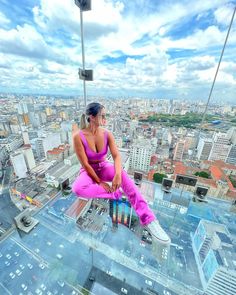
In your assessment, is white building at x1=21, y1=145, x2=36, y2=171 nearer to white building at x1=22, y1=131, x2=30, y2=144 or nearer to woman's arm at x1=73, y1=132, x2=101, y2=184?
white building at x1=22, y1=131, x2=30, y2=144

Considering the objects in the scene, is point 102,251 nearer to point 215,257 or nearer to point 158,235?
point 158,235

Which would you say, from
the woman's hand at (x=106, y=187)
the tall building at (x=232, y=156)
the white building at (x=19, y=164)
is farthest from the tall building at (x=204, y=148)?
the white building at (x=19, y=164)

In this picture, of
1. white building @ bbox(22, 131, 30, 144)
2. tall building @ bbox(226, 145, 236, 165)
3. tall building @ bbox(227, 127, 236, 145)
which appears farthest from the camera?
white building @ bbox(22, 131, 30, 144)

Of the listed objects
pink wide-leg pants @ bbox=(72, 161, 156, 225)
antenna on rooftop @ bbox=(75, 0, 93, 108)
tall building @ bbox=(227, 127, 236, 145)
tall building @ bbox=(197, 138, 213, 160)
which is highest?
antenna on rooftop @ bbox=(75, 0, 93, 108)

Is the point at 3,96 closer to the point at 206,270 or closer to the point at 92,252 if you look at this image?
the point at 92,252

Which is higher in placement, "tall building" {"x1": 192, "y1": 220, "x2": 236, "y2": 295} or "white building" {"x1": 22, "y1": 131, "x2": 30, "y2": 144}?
"tall building" {"x1": 192, "y1": 220, "x2": 236, "y2": 295}

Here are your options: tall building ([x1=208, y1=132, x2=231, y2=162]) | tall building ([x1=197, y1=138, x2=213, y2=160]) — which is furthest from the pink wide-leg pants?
tall building ([x1=208, y1=132, x2=231, y2=162])
